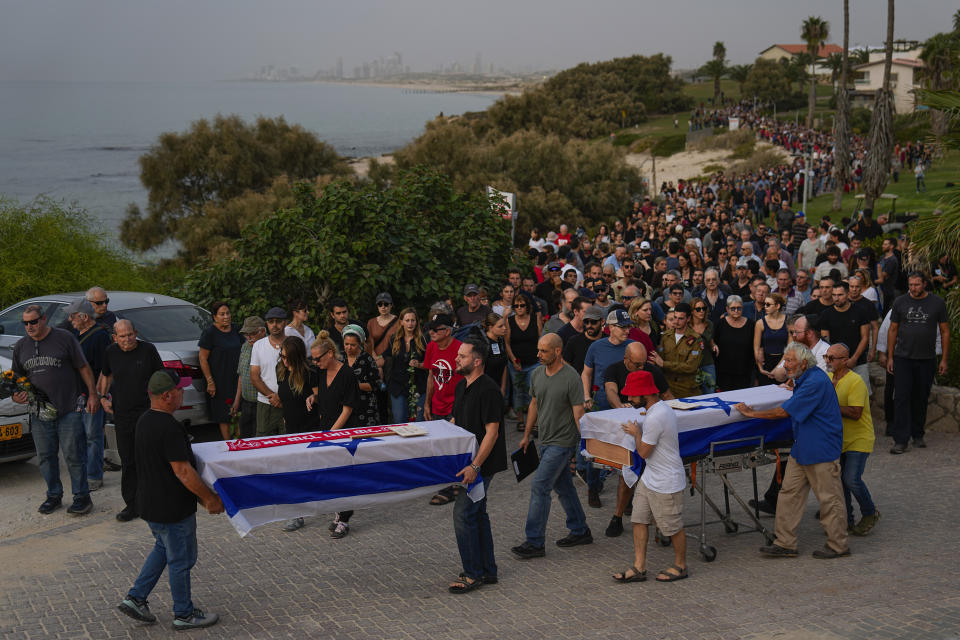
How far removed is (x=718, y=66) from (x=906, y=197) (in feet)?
309

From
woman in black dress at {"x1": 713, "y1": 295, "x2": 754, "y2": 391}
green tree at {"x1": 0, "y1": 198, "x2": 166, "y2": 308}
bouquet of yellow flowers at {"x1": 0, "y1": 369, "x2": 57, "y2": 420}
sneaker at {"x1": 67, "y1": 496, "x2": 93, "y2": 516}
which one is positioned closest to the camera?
bouquet of yellow flowers at {"x1": 0, "y1": 369, "x2": 57, "y2": 420}

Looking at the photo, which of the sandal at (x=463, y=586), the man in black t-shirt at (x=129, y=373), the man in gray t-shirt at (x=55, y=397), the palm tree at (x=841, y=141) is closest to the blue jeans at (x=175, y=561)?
the sandal at (x=463, y=586)

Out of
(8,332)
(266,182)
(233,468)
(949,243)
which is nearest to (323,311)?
(8,332)

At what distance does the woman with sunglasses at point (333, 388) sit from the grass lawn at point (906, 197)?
92.9 ft

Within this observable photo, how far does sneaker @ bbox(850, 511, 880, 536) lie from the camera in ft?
27.3

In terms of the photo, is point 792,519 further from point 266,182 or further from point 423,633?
point 266,182

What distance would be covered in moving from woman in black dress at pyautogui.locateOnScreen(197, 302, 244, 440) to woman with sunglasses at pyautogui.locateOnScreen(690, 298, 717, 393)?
511 cm

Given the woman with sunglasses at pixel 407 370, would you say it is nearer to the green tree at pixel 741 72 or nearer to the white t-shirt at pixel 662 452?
the white t-shirt at pixel 662 452

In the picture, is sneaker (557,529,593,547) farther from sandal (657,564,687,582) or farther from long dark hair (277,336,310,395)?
long dark hair (277,336,310,395)

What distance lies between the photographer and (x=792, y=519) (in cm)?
782

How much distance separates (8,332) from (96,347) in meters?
3.80

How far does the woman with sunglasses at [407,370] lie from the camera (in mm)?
10336

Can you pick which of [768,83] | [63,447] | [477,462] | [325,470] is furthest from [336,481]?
[768,83]

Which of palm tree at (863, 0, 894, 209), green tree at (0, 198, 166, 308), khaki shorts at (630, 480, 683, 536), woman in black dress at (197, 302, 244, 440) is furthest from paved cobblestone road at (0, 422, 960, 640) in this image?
palm tree at (863, 0, 894, 209)
